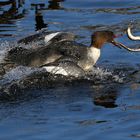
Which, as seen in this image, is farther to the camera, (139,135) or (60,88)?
(60,88)

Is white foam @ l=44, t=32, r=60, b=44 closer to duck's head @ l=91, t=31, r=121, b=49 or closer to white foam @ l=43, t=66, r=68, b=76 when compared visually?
duck's head @ l=91, t=31, r=121, b=49

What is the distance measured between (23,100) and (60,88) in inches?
36.7

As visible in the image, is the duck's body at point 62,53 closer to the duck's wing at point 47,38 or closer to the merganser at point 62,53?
the merganser at point 62,53

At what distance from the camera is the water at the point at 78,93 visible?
10.3 metres

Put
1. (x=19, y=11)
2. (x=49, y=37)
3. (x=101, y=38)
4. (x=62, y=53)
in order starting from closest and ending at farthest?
1. (x=62, y=53)
2. (x=101, y=38)
3. (x=49, y=37)
4. (x=19, y=11)

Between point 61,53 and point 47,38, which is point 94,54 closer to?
point 61,53

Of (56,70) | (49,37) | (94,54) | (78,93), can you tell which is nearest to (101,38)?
(94,54)

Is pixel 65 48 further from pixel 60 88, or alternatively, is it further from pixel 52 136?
pixel 52 136

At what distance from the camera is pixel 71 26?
1648cm

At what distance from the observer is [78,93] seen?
12.1m

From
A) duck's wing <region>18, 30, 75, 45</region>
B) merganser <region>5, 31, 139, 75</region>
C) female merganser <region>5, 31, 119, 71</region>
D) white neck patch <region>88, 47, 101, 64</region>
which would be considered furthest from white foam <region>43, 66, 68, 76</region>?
duck's wing <region>18, 30, 75, 45</region>

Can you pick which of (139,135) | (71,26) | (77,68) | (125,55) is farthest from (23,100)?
(71,26)

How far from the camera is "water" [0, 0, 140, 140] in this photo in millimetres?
10281

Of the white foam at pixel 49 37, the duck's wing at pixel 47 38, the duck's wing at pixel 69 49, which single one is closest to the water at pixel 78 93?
the duck's wing at pixel 47 38
